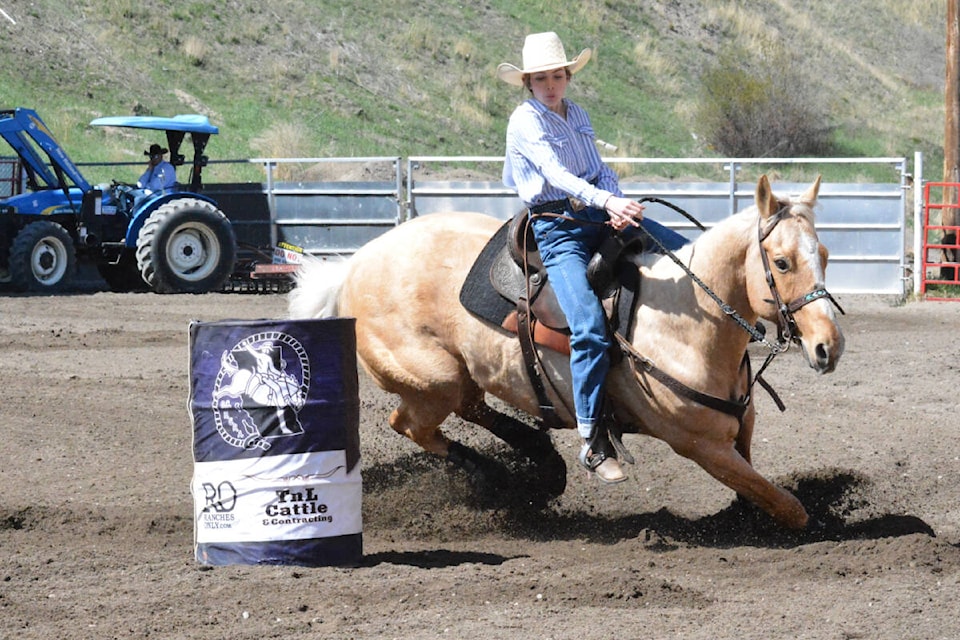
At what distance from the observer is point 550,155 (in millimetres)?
5898

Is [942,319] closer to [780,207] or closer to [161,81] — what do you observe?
[780,207]

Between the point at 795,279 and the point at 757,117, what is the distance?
2903 centimetres

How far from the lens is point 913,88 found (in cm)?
4275

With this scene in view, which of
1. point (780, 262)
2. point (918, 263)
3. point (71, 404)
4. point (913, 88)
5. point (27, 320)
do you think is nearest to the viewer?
point (780, 262)

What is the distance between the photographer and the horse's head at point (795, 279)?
521 cm

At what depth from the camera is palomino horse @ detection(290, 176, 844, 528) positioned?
543 centimetres

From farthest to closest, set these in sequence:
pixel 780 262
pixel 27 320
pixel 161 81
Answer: pixel 161 81
pixel 27 320
pixel 780 262

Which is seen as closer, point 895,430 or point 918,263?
point 895,430

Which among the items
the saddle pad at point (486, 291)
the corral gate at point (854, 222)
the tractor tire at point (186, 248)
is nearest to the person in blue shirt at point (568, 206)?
the saddle pad at point (486, 291)

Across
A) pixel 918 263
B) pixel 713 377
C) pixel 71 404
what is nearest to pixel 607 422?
pixel 713 377

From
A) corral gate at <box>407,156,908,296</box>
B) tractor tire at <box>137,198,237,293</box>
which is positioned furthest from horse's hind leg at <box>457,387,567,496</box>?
tractor tire at <box>137,198,237,293</box>

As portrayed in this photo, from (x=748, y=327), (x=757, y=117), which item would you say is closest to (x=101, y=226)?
(x=748, y=327)

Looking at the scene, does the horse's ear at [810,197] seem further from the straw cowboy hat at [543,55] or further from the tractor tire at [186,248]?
the tractor tire at [186,248]

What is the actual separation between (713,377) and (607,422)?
0.60m
